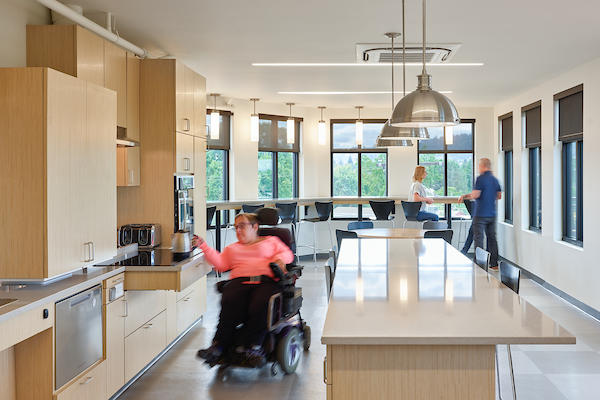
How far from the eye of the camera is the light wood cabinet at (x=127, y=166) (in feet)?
16.2

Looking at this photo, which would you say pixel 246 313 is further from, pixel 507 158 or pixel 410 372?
pixel 507 158

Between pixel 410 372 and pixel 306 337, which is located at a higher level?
pixel 410 372

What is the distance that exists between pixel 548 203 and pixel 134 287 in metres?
5.62

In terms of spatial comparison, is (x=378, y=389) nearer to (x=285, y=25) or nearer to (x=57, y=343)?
(x=57, y=343)

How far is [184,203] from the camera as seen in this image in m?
5.52

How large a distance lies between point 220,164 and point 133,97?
4794mm

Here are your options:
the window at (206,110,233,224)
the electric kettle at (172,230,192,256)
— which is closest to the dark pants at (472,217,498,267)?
the window at (206,110,233,224)

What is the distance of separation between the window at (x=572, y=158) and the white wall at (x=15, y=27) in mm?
5593

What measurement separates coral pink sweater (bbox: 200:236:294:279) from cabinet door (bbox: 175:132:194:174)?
0.99 m

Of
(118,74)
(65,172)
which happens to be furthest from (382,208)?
(65,172)

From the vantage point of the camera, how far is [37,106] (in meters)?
3.31

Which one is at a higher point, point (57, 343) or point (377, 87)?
point (377, 87)

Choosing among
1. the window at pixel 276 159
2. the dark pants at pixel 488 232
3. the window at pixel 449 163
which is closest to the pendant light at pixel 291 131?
the window at pixel 276 159

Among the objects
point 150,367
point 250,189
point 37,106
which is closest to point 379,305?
point 37,106
